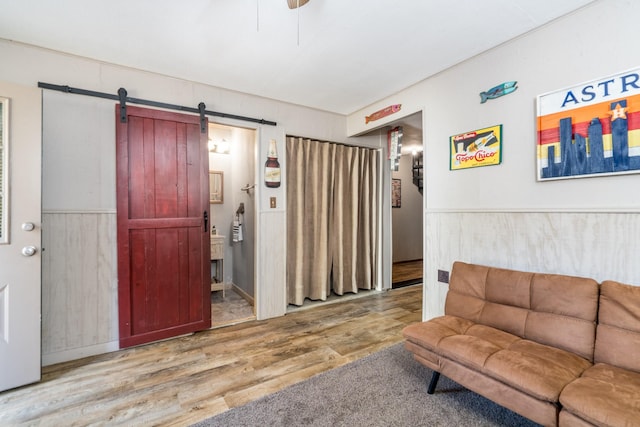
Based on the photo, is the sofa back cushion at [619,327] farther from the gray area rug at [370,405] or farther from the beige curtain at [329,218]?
the beige curtain at [329,218]

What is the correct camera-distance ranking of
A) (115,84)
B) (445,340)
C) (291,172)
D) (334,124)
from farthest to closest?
1. (334,124)
2. (291,172)
3. (115,84)
4. (445,340)

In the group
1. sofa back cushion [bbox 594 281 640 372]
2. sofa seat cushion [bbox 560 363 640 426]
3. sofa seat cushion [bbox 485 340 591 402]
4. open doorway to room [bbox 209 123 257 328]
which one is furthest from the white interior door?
sofa back cushion [bbox 594 281 640 372]

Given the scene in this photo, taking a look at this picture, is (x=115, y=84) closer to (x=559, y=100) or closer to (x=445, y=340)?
(x=445, y=340)

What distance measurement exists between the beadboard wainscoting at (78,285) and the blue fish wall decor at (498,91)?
338 cm

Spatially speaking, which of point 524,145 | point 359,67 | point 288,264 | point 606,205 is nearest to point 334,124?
point 359,67

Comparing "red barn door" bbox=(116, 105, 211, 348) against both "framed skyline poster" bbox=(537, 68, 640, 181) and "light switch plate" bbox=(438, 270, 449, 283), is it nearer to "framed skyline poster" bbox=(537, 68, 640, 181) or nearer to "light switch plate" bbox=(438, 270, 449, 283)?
"light switch plate" bbox=(438, 270, 449, 283)

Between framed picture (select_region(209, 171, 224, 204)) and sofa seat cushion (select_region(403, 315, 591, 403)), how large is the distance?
342 centimetres

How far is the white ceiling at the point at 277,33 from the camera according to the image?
1.87 meters

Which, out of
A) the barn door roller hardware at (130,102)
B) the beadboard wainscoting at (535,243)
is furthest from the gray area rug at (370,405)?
the barn door roller hardware at (130,102)

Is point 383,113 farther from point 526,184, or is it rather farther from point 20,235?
point 20,235

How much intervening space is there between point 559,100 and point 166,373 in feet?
11.3

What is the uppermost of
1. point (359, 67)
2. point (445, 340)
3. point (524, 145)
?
point (359, 67)

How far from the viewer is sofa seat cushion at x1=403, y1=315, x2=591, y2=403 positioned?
135 centimetres

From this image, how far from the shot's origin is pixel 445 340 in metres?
1.75
